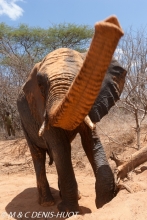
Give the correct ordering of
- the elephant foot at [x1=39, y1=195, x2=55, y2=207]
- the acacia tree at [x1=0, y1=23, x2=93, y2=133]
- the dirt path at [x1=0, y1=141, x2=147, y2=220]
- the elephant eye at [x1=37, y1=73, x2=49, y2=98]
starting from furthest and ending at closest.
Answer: the acacia tree at [x1=0, y1=23, x2=93, y2=133] < the elephant foot at [x1=39, y1=195, x2=55, y2=207] < the elephant eye at [x1=37, y1=73, x2=49, y2=98] < the dirt path at [x1=0, y1=141, x2=147, y2=220]

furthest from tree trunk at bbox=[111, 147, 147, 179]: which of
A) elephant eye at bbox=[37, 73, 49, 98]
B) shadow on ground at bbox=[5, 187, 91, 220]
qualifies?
elephant eye at bbox=[37, 73, 49, 98]

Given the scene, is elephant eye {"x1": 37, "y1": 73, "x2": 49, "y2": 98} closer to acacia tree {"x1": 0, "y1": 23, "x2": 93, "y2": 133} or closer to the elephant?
the elephant

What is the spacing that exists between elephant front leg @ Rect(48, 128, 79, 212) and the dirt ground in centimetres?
31

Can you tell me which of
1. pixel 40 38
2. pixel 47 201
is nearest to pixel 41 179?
pixel 47 201

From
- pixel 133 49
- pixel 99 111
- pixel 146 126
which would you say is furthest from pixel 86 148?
pixel 146 126

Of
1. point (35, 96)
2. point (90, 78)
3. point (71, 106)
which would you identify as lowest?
point (35, 96)

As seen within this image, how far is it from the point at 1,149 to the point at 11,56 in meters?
4.76

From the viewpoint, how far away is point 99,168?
379 cm

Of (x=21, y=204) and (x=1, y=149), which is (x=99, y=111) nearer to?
(x=21, y=204)

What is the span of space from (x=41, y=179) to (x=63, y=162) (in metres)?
1.54

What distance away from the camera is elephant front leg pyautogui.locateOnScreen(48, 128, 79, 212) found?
3.81 meters

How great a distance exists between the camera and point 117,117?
11391 millimetres

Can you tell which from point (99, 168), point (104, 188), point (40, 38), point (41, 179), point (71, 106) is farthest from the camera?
point (40, 38)

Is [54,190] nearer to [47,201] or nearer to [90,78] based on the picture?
[47,201]
